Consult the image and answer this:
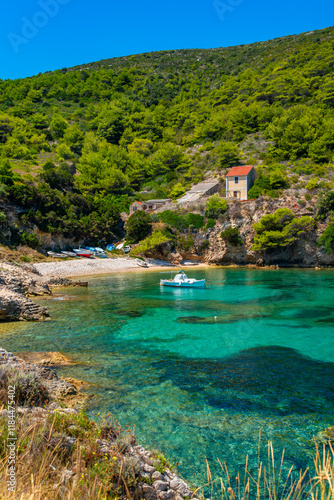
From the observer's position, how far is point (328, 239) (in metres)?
42.4

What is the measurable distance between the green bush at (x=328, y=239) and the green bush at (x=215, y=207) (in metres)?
15.2

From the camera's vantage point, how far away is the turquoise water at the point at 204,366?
7461mm

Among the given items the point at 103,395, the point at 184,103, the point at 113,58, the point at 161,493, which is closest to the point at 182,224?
the point at 103,395

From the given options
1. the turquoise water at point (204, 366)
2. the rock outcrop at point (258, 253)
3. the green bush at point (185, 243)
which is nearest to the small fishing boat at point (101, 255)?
the green bush at point (185, 243)

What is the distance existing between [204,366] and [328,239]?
122ft

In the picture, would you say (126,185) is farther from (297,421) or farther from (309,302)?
(297,421)

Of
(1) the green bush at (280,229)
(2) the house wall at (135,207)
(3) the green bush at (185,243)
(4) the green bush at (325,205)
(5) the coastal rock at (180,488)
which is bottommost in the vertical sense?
(5) the coastal rock at (180,488)

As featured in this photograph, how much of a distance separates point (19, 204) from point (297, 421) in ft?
153

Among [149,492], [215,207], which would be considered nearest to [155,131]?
[215,207]

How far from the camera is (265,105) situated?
287ft

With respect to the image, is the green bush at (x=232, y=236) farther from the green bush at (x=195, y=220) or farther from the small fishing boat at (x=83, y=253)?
the small fishing boat at (x=83, y=253)

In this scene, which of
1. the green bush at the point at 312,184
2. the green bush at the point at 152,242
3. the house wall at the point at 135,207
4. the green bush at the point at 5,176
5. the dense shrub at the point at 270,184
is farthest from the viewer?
the house wall at the point at 135,207

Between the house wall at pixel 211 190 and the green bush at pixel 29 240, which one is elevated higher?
the house wall at pixel 211 190

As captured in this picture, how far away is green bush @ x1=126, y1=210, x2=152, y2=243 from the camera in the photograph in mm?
53969
